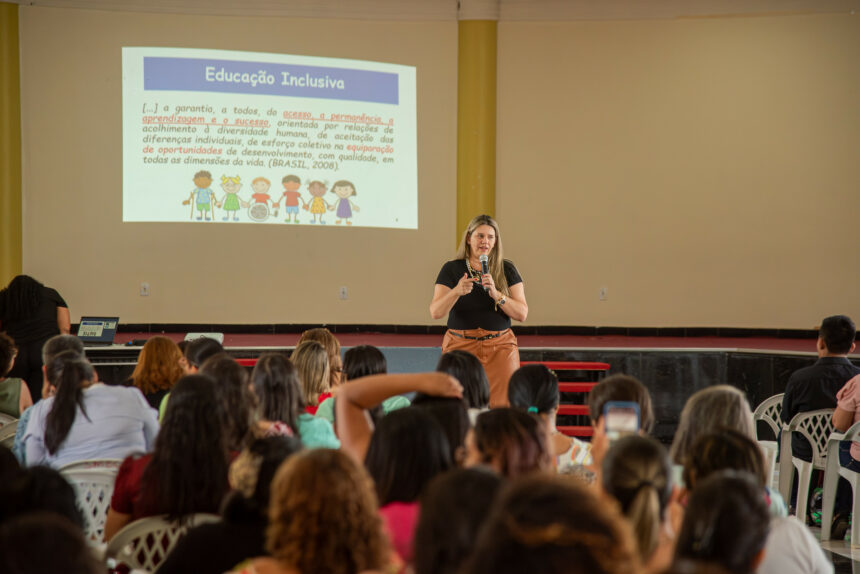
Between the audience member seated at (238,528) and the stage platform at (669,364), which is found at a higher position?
the audience member seated at (238,528)

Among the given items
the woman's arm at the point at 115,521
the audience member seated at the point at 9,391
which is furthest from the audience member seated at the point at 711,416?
the audience member seated at the point at 9,391

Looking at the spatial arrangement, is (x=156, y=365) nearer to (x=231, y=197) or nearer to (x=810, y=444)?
(x=810, y=444)

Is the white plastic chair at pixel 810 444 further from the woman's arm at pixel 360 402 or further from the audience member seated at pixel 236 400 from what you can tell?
the audience member seated at pixel 236 400

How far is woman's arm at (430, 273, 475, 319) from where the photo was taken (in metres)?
3.99

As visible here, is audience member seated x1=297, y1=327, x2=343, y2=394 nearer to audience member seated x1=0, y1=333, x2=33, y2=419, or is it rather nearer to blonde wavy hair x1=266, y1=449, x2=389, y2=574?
audience member seated x1=0, y1=333, x2=33, y2=419

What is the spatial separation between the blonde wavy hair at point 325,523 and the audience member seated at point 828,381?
3.52m

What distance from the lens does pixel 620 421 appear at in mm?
1865

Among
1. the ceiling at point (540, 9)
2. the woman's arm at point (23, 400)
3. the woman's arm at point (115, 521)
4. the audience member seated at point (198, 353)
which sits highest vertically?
the ceiling at point (540, 9)

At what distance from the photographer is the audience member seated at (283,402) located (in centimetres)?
262

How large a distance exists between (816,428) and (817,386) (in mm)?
218

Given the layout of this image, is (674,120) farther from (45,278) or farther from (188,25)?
(45,278)

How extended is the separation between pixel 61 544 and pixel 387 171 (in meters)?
6.80

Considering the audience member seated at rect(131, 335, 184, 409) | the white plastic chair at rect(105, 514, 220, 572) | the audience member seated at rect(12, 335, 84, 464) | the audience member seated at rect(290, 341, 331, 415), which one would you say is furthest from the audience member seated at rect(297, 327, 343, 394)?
the white plastic chair at rect(105, 514, 220, 572)

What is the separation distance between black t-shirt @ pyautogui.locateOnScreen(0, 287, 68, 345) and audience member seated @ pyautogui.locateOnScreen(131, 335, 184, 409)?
5.53ft
